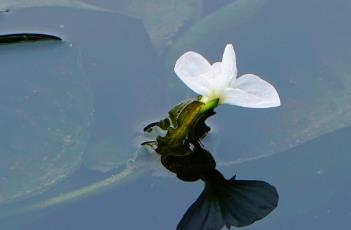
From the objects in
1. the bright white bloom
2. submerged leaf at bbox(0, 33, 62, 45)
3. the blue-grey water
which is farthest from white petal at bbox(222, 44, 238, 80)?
submerged leaf at bbox(0, 33, 62, 45)

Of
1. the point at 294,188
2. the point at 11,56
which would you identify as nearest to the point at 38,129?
the point at 11,56

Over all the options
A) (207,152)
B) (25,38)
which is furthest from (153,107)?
(25,38)

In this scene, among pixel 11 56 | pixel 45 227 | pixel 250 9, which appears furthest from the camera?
pixel 250 9

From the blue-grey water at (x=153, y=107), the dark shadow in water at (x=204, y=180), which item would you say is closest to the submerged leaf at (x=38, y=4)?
the blue-grey water at (x=153, y=107)

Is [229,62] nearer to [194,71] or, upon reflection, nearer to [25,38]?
[194,71]

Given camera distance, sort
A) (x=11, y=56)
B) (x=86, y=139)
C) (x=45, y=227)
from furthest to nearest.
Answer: (x=11, y=56) → (x=86, y=139) → (x=45, y=227)

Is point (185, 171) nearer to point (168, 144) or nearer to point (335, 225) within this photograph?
point (168, 144)

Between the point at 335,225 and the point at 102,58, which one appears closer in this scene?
the point at 335,225

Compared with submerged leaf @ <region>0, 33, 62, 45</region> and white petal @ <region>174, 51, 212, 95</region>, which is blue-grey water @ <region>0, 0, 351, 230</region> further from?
white petal @ <region>174, 51, 212, 95</region>

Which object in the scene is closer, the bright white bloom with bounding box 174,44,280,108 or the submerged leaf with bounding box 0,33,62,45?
the bright white bloom with bounding box 174,44,280,108
